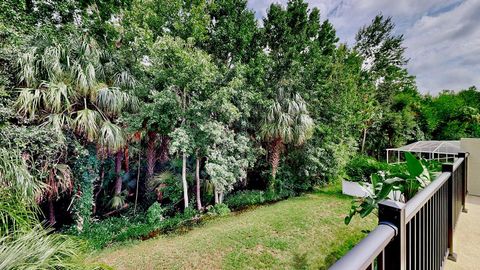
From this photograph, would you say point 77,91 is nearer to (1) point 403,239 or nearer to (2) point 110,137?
(2) point 110,137

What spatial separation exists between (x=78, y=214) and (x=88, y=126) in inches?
105

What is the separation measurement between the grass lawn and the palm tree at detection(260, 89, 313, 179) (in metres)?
2.83

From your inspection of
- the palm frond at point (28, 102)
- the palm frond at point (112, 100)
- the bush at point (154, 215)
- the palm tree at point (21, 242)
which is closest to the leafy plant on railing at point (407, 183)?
the palm tree at point (21, 242)

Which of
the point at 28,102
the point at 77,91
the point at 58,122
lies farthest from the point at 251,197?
the point at 28,102

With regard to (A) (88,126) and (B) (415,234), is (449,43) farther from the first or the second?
(A) (88,126)

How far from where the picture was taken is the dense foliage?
15.8 feet

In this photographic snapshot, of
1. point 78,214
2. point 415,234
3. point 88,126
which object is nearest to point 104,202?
point 78,214

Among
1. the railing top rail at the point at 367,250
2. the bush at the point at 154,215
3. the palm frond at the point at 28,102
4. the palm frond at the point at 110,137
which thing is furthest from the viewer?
the bush at the point at 154,215

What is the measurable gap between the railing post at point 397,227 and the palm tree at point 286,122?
681 centimetres

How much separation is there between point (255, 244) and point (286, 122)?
4.66m

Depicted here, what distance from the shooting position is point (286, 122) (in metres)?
7.63

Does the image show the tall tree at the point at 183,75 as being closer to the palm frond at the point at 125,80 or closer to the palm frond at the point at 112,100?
the palm frond at the point at 125,80

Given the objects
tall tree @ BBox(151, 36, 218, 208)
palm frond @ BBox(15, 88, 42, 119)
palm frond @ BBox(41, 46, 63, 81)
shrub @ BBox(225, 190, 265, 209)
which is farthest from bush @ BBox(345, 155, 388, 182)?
palm frond @ BBox(15, 88, 42, 119)

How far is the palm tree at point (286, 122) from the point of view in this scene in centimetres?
765
